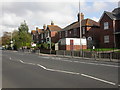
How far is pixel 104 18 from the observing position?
117 ft

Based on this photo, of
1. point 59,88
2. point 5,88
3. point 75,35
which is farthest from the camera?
point 75,35

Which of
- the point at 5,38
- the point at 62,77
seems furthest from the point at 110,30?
the point at 5,38

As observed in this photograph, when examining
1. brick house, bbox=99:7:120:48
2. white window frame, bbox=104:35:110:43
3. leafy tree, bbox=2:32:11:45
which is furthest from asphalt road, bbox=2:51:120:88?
leafy tree, bbox=2:32:11:45

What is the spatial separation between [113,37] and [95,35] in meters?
7.50

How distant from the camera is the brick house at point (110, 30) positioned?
109ft

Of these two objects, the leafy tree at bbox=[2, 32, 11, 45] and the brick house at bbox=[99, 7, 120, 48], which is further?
the leafy tree at bbox=[2, 32, 11, 45]

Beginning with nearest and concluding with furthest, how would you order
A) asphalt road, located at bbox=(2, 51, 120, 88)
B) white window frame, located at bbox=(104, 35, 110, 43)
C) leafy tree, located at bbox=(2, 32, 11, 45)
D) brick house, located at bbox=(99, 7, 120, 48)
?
asphalt road, located at bbox=(2, 51, 120, 88), brick house, located at bbox=(99, 7, 120, 48), white window frame, located at bbox=(104, 35, 110, 43), leafy tree, located at bbox=(2, 32, 11, 45)

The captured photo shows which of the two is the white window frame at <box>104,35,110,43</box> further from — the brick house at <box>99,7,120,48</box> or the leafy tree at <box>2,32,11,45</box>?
the leafy tree at <box>2,32,11,45</box>

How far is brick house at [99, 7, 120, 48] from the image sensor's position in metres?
33.3

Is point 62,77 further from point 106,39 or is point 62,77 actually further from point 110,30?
point 106,39

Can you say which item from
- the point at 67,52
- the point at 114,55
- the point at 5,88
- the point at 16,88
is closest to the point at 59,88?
the point at 16,88

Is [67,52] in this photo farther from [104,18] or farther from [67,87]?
[67,87]

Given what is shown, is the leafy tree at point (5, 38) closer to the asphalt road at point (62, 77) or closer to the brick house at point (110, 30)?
the brick house at point (110, 30)

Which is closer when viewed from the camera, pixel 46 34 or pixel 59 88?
pixel 59 88
